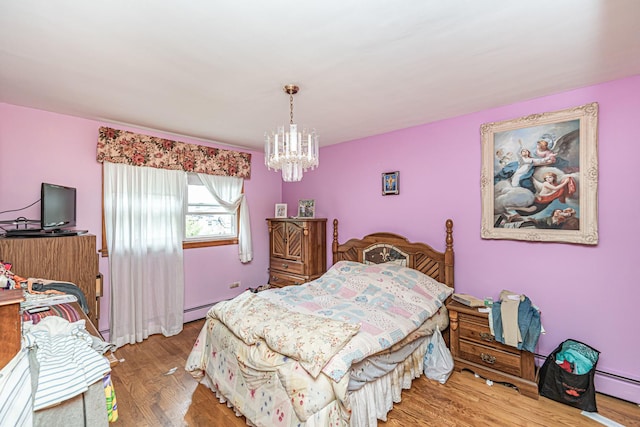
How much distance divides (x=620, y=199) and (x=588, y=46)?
121 centimetres

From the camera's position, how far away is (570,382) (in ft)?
7.05

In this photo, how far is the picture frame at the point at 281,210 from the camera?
15.2 feet

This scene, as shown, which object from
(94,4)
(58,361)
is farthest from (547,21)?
(58,361)

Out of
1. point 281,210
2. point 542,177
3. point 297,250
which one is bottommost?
point 297,250

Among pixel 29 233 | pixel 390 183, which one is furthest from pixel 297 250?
pixel 29 233

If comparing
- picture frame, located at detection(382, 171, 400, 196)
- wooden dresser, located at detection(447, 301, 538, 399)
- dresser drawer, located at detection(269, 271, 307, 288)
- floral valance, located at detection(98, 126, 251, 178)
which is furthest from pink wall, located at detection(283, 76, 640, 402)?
floral valance, located at detection(98, 126, 251, 178)

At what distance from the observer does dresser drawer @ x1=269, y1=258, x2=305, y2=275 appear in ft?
13.3

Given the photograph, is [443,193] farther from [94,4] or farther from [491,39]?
[94,4]

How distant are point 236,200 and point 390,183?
2189mm

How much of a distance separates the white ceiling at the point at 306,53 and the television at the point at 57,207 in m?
0.78

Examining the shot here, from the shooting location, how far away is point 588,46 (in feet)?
5.81

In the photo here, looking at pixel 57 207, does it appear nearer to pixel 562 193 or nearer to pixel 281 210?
pixel 281 210

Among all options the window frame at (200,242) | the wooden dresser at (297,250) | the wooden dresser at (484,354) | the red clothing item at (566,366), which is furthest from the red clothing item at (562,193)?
the window frame at (200,242)

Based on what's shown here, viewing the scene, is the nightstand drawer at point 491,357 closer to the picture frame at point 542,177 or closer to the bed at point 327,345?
the bed at point 327,345
